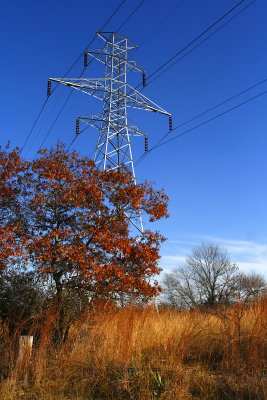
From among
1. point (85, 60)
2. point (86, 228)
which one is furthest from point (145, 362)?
point (85, 60)

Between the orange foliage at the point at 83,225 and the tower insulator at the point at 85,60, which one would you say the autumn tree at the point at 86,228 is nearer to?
the orange foliage at the point at 83,225

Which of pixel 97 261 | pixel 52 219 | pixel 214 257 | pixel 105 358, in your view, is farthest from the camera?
pixel 214 257

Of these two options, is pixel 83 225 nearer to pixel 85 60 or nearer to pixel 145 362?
pixel 145 362

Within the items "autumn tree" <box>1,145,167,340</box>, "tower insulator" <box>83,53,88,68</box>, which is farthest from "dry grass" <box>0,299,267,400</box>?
"tower insulator" <box>83,53,88,68</box>

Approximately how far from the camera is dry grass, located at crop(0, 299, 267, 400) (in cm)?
551

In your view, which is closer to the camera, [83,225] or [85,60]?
[83,225]

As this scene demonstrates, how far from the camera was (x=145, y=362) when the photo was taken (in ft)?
22.0

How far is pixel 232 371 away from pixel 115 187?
21.4 feet

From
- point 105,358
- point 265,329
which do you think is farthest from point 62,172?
point 265,329

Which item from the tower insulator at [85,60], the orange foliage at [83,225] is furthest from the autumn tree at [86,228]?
the tower insulator at [85,60]

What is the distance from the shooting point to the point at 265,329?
6.77 meters

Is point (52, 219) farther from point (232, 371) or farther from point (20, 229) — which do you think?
point (232, 371)

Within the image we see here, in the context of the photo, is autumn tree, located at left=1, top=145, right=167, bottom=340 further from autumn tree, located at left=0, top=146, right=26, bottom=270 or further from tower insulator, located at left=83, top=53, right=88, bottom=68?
tower insulator, located at left=83, top=53, right=88, bottom=68

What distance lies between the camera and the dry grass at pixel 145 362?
217 inches
